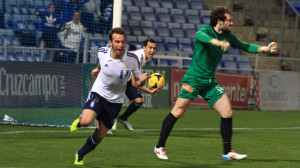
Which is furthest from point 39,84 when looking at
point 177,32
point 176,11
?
point 176,11

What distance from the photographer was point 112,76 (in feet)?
25.6

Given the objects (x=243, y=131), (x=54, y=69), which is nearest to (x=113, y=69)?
(x=243, y=131)

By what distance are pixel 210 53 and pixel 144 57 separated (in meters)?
4.14

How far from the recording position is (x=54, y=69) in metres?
17.7

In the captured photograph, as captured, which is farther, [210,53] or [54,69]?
[54,69]

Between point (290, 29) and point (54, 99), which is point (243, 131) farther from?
point (290, 29)

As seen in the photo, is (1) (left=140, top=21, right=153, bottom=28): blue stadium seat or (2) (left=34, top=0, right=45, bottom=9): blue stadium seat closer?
(2) (left=34, top=0, right=45, bottom=9): blue stadium seat

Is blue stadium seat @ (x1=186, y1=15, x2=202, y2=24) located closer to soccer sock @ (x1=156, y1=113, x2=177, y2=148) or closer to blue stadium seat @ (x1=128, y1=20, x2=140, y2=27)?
blue stadium seat @ (x1=128, y1=20, x2=140, y2=27)

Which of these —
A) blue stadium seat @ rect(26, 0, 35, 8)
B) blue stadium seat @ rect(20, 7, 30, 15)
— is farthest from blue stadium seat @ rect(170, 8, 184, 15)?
blue stadium seat @ rect(26, 0, 35, 8)

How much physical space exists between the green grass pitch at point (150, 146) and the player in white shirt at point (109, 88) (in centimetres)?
38

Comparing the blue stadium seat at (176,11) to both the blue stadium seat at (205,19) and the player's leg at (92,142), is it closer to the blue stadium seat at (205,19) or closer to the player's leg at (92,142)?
the blue stadium seat at (205,19)

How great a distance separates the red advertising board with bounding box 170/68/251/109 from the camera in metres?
21.5

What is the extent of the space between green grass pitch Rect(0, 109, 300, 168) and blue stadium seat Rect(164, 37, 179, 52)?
391 inches

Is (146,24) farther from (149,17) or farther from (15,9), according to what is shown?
(15,9)
